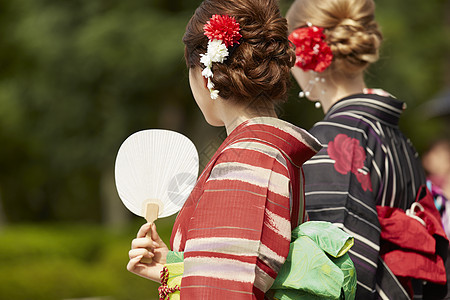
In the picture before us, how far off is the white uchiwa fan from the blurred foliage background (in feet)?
21.9

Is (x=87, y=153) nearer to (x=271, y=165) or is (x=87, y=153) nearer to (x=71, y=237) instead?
(x=71, y=237)

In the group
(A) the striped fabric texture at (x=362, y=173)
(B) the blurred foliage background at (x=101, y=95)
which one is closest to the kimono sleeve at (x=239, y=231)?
(A) the striped fabric texture at (x=362, y=173)

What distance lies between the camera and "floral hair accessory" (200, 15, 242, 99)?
150 cm

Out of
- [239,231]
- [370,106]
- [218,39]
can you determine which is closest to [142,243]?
[239,231]

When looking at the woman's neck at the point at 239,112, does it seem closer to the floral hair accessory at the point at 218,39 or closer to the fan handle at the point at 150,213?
the floral hair accessory at the point at 218,39

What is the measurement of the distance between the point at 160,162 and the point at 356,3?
1.18 m

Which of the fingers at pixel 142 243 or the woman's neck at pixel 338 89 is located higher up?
the woman's neck at pixel 338 89

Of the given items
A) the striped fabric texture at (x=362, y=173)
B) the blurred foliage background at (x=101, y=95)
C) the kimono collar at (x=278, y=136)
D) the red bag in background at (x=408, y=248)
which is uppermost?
the kimono collar at (x=278, y=136)

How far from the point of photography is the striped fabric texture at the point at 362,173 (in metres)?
2.03

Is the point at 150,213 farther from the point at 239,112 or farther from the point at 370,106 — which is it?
the point at 370,106

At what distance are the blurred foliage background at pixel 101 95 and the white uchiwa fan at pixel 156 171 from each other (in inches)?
263

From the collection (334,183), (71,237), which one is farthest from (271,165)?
(71,237)

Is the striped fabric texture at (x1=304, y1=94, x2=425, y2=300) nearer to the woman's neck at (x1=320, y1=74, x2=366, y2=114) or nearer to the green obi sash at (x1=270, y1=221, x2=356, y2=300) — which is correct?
the woman's neck at (x1=320, y1=74, x2=366, y2=114)

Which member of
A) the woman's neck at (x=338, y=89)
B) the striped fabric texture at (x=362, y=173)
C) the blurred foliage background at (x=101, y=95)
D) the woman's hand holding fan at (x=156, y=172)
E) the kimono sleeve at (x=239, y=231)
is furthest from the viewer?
the blurred foliage background at (x=101, y=95)
